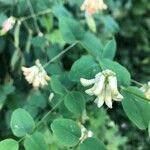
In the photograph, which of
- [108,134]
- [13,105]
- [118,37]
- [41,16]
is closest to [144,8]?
[118,37]

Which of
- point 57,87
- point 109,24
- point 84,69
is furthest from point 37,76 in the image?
point 109,24

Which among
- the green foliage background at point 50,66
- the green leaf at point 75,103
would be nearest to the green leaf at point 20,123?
the green foliage background at point 50,66

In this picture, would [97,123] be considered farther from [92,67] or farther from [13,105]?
[92,67]

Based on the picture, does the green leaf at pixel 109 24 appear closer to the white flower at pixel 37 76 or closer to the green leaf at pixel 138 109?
the white flower at pixel 37 76

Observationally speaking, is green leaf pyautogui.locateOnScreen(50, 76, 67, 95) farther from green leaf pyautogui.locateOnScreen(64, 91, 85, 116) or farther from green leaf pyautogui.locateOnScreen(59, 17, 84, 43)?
green leaf pyautogui.locateOnScreen(59, 17, 84, 43)

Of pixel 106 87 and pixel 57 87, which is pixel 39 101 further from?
pixel 106 87

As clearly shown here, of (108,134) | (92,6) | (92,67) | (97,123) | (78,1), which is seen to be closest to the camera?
(92,67)
